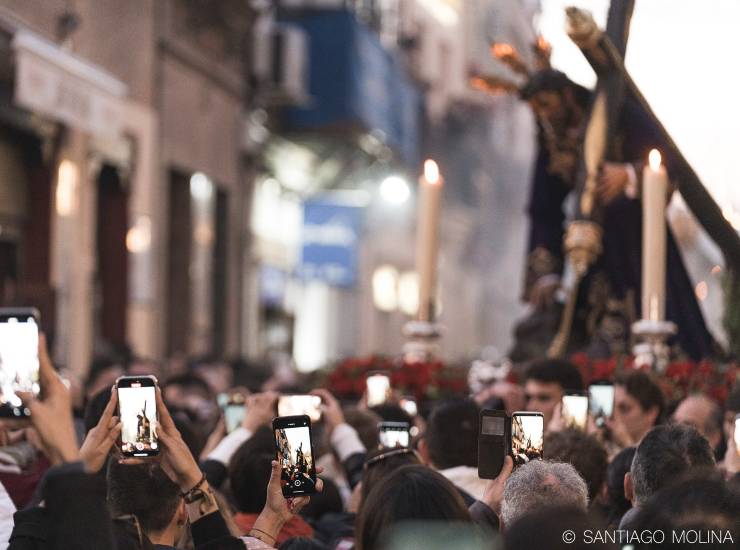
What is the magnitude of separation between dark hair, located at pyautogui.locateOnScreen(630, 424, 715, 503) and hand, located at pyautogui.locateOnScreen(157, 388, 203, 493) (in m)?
1.20

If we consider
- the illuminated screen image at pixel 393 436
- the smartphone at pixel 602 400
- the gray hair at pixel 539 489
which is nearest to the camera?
the gray hair at pixel 539 489

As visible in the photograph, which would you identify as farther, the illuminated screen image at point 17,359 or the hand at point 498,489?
the hand at point 498,489

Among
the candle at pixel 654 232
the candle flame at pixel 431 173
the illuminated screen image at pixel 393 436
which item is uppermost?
the candle flame at pixel 431 173

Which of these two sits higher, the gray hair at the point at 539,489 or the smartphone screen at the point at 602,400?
the smartphone screen at the point at 602,400

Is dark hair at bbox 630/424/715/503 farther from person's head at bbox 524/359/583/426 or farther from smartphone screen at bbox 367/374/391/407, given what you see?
smartphone screen at bbox 367/374/391/407

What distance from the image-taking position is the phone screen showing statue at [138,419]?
14.5 feet

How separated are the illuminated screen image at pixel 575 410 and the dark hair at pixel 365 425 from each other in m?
0.93

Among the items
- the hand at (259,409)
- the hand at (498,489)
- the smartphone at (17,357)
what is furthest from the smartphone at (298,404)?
the smartphone at (17,357)

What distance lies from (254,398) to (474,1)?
45.1 metres

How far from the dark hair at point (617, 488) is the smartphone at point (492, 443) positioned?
0.66m

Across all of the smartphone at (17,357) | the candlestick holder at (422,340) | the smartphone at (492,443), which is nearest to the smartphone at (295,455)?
the smartphone at (492,443)

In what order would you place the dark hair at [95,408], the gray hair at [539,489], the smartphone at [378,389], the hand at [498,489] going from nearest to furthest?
the gray hair at [539,489], the hand at [498,489], the dark hair at [95,408], the smartphone at [378,389]

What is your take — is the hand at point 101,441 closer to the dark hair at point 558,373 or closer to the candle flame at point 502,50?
the dark hair at point 558,373

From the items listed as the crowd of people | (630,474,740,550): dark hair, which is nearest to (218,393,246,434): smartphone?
the crowd of people
